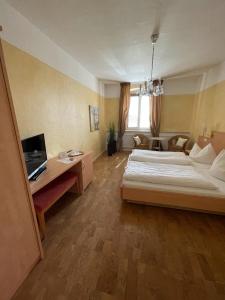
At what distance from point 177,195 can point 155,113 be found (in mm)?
3808

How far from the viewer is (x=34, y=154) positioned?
6.14 ft

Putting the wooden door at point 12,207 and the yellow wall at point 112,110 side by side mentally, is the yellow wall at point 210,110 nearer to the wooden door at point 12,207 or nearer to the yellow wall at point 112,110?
the yellow wall at point 112,110

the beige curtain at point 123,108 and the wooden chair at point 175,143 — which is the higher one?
the beige curtain at point 123,108

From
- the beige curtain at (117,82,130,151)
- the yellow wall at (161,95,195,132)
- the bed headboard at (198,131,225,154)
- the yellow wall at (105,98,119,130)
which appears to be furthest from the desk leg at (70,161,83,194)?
the yellow wall at (161,95,195,132)

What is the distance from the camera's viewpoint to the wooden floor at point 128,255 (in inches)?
46.0

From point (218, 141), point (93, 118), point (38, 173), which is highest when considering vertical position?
point (93, 118)

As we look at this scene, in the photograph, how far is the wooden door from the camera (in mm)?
1022

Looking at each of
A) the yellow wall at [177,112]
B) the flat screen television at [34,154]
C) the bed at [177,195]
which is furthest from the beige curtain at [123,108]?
the flat screen television at [34,154]

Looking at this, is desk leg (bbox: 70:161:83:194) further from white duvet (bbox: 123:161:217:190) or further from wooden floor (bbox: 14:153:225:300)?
white duvet (bbox: 123:161:217:190)

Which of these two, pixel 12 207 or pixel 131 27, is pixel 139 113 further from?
pixel 12 207

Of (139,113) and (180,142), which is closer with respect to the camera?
(180,142)

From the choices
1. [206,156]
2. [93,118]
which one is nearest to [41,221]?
[206,156]

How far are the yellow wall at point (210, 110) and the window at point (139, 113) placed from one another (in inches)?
66.5

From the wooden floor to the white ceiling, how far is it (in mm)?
2688
